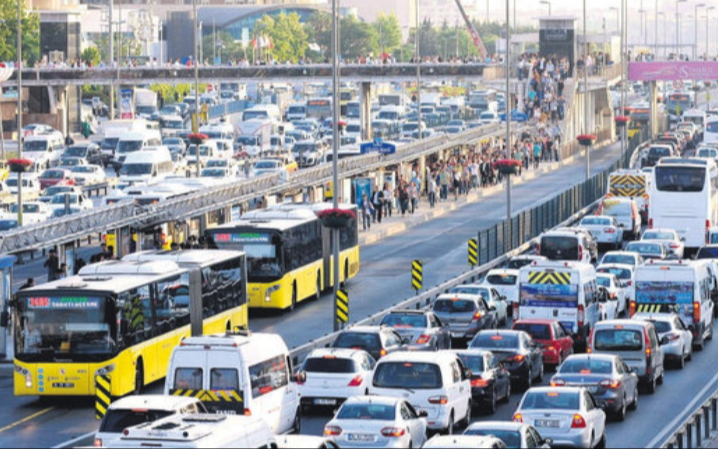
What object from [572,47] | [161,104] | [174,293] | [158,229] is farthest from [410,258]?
[161,104]

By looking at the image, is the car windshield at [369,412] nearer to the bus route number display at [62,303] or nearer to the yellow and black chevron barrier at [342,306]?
the bus route number display at [62,303]

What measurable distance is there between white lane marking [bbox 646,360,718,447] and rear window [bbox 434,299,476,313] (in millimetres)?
6230

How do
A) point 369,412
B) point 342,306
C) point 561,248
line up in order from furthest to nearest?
point 561,248 < point 342,306 < point 369,412

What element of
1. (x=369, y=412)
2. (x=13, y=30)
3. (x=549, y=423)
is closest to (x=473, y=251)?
(x=549, y=423)

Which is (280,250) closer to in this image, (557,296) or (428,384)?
(557,296)

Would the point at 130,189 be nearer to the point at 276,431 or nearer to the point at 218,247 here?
the point at 218,247

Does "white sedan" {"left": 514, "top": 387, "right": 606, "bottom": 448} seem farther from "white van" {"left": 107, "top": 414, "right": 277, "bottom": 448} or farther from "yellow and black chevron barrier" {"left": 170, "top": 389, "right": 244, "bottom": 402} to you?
"white van" {"left": 107, "top": 414, "right": 277, "bottom": 448}

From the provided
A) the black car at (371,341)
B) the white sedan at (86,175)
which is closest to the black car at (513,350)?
the black car at (371,341)

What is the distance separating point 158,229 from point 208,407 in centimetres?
2171

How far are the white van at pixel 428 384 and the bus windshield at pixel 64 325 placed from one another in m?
6.04

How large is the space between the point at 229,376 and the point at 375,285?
26.2m

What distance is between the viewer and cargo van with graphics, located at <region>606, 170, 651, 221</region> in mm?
77125

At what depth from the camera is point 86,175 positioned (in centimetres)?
8831

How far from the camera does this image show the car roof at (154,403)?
28.7 m
